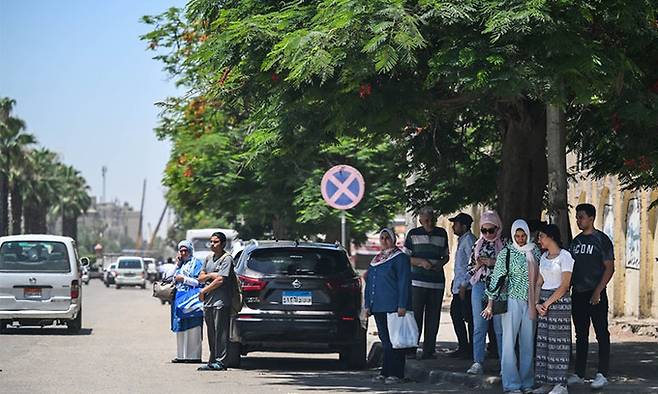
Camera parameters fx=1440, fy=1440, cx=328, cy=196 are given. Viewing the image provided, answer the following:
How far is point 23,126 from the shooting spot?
281 ft

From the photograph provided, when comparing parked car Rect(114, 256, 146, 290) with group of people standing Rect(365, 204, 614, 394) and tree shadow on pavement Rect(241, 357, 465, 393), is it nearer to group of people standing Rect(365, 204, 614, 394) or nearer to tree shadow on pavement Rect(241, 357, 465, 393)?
tree shadow on pavement Rect(241, 357, 465, 393)

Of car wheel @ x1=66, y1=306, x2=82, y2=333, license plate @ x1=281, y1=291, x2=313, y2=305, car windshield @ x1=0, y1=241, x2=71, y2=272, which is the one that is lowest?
car wheel @ x1=66, y1=306, x2=82, y2=333

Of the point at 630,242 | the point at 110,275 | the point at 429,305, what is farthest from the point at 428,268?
the point at 110,275

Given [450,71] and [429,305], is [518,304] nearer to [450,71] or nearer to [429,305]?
[450,71]

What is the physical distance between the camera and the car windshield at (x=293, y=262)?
58.7 feet

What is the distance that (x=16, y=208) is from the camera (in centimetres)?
9419

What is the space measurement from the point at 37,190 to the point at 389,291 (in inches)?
3516

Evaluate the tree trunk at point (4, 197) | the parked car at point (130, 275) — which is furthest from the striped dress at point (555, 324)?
the tree trunk at point (4, 197)

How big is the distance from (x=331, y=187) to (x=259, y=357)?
9.66 feet

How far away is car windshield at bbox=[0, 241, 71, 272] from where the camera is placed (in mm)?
25812

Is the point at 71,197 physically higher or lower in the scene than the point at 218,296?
higher

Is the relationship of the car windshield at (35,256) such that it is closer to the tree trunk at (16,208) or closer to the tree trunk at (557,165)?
the tree trunk at (557,165)

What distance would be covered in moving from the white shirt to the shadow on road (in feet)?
45.4

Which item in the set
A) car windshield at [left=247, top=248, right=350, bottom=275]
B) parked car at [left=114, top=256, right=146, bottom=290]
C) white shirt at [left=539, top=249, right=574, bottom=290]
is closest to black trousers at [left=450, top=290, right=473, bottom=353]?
car windshield at [left=247, top=248, right=350, bottom=275]
